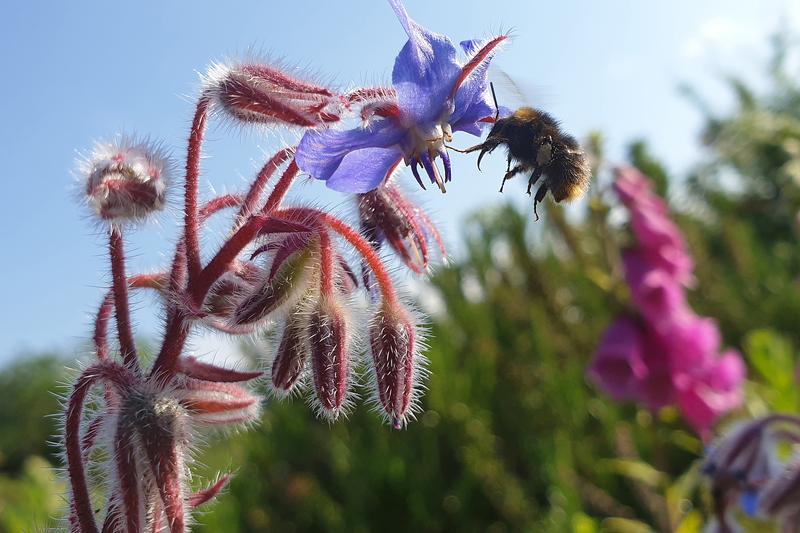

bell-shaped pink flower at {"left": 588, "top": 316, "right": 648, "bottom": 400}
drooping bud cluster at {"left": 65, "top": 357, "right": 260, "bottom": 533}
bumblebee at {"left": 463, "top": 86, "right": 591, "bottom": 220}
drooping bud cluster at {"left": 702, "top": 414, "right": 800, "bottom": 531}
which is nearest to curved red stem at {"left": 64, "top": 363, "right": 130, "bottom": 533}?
drooping bud cluster at {"left": 65, "top": 357, "right": 260, "bottom": 533}

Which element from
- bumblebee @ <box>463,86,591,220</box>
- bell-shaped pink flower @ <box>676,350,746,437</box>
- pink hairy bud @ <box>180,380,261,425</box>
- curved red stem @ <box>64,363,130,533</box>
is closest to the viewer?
curved red stem @ <box>64,363,130,533</box>

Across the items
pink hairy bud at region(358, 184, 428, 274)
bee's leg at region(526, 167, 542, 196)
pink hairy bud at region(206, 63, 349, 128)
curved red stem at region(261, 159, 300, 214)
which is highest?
pink hairy bud at region(206, 63, 349, 128)

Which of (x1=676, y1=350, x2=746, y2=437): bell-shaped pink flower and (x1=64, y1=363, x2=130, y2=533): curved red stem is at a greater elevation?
(x1=676, y1=350, x2=746, y2=437): bell-shaped pink flower

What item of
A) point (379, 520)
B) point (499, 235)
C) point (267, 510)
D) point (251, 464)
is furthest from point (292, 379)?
point (499, 235)

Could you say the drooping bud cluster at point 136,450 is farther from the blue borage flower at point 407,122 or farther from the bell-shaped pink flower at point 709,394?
the bell-shaped pink flower at point 709,394

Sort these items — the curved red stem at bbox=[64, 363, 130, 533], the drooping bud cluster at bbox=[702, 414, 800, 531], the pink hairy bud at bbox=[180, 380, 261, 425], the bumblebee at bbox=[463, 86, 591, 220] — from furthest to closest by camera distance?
the drooping bud cluster at bbox=[702, 414, 800, 531]
the bumblebee at bbox=[463, 86, 591, 220]
the pink hairy bud at bbox=[180, 380, 261, 425]
the curved red stem at bbox=[64, 363, 130, 533]

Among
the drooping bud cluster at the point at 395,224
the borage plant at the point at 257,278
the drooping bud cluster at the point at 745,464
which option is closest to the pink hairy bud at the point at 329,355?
the borage plant at the point at 257,278

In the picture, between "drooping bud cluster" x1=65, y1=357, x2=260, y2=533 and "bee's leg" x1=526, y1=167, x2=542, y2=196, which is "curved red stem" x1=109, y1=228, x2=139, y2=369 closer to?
"drooping bud cluster" x1=65, y1=357, x2=260, y2=533
